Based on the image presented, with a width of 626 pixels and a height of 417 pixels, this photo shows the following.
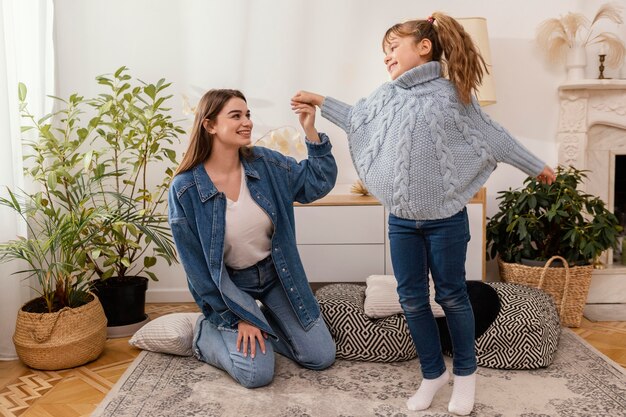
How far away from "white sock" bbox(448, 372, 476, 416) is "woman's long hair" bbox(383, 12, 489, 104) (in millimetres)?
844

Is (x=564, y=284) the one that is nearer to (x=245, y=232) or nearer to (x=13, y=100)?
(x=245, y=232)

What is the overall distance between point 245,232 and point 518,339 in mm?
1062

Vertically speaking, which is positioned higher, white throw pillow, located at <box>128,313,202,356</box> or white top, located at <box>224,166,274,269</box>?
white top, located at <box>224,166,274,269</box>

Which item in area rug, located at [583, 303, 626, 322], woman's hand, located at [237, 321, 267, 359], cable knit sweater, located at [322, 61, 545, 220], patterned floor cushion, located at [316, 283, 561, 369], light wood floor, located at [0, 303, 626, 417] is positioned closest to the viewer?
cable knit sweater, located at [322, 61, 545, 220]

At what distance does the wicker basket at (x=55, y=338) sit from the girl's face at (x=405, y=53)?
1.53 meters

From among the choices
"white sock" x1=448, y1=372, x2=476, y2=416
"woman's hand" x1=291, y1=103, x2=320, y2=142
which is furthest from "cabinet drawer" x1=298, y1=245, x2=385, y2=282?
"white sock" x1=448, y1=372, x2=476, y2=416

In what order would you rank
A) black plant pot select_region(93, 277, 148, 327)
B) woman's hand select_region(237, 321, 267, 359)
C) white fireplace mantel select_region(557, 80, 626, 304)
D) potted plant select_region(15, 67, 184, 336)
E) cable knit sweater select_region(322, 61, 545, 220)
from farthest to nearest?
white fireplace mantel select_region(557, 80, 626, 304) < black plant pot select_region(93, 277, 148, 327) < potted plant select_region(15, 67, 184, 336) < woman's hand select_region(237, 321, 267, 359) < cable knit sweater select_region(322, 61, 545, 220)

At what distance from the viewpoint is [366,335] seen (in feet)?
8.19

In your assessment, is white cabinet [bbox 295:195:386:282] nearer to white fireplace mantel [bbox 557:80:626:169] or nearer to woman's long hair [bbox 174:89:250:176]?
woman's long hair [bbox 174:89:250:176]

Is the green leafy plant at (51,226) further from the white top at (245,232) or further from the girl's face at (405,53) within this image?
the girl's face at (405,53)

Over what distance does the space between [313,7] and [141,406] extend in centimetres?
222

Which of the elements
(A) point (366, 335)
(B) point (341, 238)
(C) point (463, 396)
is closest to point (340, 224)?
(B) point (341, 238)

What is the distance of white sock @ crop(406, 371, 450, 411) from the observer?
2055 mm

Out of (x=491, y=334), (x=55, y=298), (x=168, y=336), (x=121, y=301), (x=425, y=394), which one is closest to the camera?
(x=425, y=394)
